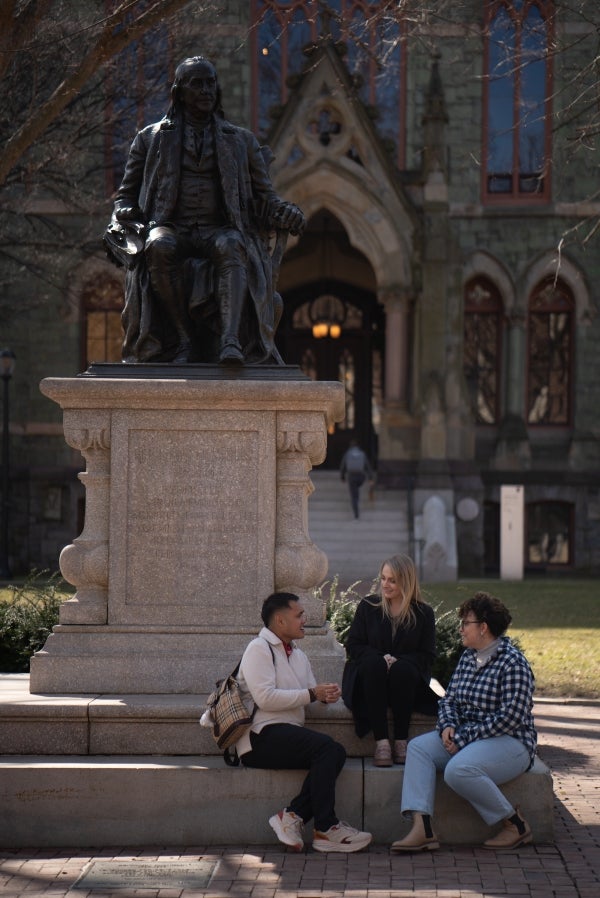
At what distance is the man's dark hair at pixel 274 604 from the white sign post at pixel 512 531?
1731 centimetres

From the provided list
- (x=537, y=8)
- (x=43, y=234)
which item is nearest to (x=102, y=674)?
(x=43, y=234)

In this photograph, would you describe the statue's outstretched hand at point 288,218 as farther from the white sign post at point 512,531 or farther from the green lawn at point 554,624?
the white sign post at point 512,531

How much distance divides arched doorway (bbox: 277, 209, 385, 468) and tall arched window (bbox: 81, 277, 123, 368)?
3698 millimetres

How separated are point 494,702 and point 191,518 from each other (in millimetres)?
1949

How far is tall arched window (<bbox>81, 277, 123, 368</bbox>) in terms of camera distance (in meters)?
28.2

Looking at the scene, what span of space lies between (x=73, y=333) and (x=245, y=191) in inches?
779

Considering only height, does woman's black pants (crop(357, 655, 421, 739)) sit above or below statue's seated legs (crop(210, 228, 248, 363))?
below

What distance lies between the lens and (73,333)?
90.8 feet

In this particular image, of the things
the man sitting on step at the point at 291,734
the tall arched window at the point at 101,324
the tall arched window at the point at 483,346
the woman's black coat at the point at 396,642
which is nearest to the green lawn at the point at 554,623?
the woman's black coat at the point at 396,642

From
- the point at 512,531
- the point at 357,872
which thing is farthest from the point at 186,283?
the point at 512,531

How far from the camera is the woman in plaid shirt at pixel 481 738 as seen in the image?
647 cm

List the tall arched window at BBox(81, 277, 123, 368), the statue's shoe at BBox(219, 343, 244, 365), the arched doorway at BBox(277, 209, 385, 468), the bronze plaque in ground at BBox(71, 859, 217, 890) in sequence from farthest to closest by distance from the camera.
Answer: the arched doorway at BBox(277, 209, 385, 468) < the tall arched window at BBox(81, 277, 123, 368) < the statue's shoe at BBox(219, 343, 244, 365) < the bronze plaque in ground at BBox(71, 859, 217, 890)

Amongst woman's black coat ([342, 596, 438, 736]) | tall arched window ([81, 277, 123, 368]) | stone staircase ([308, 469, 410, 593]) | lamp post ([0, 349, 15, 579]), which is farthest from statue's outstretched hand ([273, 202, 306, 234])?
tall arched window ([81, 277, 123, 368])

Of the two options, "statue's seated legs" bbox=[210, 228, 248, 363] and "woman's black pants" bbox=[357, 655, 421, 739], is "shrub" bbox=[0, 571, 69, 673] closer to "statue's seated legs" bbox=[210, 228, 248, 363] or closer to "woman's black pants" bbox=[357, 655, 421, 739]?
"statue's seated legs" bbox=[210, 228, 248, 363]
